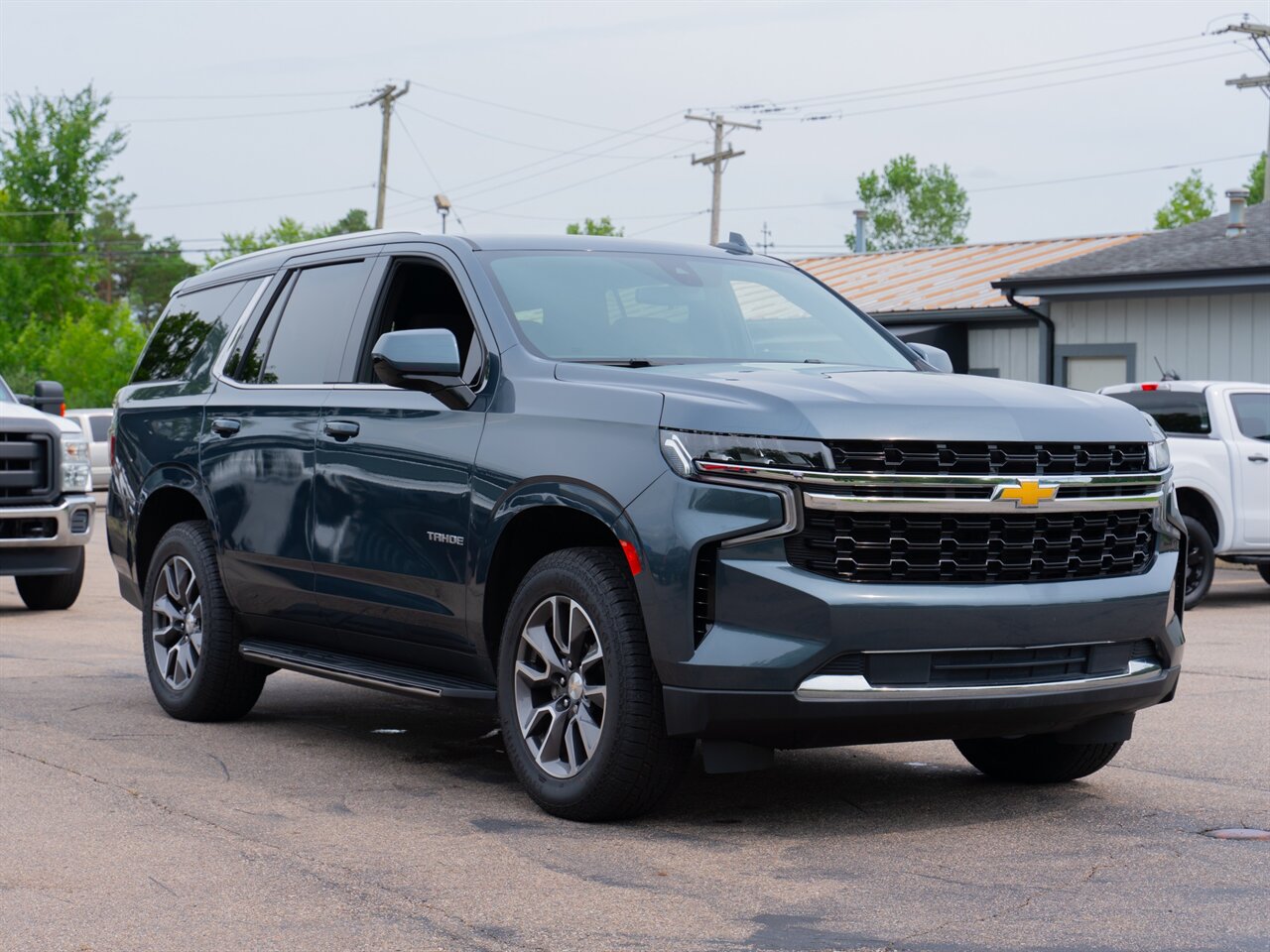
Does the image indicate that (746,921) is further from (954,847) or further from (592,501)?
(592,501)

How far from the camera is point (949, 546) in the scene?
546 centimetres

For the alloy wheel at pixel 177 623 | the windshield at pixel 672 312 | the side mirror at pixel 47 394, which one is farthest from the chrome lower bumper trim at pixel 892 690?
the side mirror at pixel 47 394

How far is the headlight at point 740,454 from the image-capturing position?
537cm

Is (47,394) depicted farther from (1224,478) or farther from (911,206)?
(911,206)

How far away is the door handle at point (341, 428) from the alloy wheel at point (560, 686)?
53.3 inches

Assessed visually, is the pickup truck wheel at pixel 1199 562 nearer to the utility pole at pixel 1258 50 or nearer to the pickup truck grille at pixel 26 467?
the pickup truck grille at pixel 26 467

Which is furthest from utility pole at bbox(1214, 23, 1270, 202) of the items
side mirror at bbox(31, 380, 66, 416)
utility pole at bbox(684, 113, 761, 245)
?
side mirror at bbox(31, 380, 66, 416)

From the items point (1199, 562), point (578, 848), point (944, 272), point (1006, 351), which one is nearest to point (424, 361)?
point (578, 848)

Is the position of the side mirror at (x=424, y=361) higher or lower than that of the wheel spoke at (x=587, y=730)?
higher

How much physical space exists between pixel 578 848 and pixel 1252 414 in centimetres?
1103

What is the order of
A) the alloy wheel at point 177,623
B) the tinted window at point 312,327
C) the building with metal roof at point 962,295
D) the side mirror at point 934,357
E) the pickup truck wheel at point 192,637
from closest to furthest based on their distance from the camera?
the side mirror at point 934,357, the tinted window at point 312,327, the pickup truck wheel at point 192,637, the alloy wheel at point 177,623, the building with metal roof at point 962,295

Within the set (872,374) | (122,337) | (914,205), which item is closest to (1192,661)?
(872,374)

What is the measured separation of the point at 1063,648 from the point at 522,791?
200cm

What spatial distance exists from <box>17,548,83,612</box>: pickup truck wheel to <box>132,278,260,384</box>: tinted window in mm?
5470
